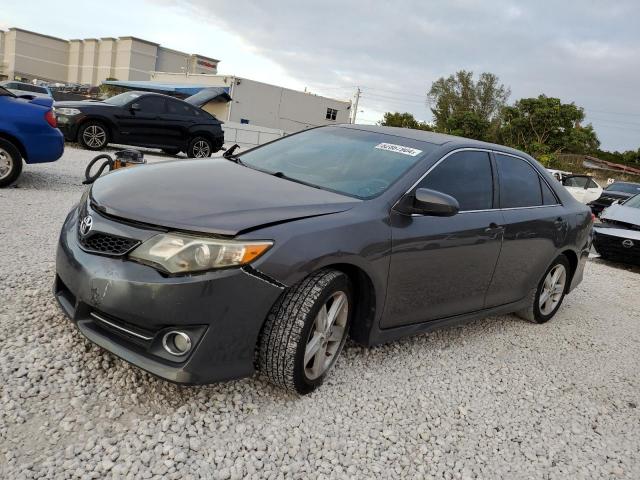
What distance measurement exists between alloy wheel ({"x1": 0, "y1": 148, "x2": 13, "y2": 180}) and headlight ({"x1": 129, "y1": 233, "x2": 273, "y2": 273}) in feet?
17.9

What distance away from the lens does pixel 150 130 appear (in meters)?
13.0

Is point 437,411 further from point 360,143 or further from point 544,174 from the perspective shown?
point 544,174

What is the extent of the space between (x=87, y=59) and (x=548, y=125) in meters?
79.9

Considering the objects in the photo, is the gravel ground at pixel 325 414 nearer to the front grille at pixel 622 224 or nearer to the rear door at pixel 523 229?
the rear door at pixel 523 229

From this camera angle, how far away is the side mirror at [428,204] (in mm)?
3117

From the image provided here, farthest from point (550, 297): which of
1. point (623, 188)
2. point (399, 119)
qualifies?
point (399, 119)

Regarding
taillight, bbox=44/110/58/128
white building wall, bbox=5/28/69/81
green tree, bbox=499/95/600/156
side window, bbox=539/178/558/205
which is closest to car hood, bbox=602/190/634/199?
side window, bbox=539/178/558/205

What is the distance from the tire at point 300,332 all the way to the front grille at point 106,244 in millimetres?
742

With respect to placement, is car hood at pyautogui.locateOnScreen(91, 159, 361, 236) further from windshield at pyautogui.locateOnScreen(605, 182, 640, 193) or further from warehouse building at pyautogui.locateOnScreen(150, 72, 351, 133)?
warehouse building at pyautogui.locateOnScreen(150, 72, 351, 133)

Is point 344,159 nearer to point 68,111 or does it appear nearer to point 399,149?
point 399,149

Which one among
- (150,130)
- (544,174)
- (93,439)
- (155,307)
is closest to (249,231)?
(155,307)

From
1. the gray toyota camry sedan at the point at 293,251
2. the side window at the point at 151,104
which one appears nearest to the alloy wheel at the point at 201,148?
the side window at the point at 151,104

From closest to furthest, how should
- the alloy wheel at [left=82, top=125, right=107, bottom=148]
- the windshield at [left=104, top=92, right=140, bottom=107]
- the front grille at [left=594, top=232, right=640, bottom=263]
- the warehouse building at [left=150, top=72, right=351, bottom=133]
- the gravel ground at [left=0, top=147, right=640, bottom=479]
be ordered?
the gravel ground at [left=0, top=147, right=640, bottom=479], the front grille at [left=594, top=232, right=640, bottom=263], the alloy wheel at [left=82, top=125, right=107, bottom=148], the windshield at [left=104, top=92, right=140, bottom=107], the warehouse building at [left=150, top=72, right=351, bottom=133]

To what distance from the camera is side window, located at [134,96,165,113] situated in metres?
12.8
